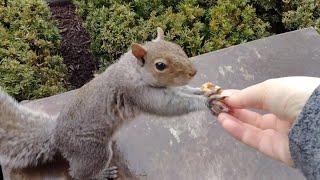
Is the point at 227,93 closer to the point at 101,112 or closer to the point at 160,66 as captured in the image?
the point at 160,66

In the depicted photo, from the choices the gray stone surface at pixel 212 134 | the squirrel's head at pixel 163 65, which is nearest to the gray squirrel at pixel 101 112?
the squirrel's head at pixel 163 65

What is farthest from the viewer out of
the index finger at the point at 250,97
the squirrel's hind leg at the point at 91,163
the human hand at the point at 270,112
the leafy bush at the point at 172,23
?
the leafy bush at the point at 172,23

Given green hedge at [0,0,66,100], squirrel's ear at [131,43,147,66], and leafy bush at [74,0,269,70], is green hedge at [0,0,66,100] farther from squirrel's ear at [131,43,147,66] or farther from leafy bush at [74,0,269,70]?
squirrel's ear at [131,43,147,66]

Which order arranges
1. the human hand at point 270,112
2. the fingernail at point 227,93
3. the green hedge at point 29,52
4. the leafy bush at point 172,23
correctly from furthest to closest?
1. the leafy bush at point 172,23
2. the green hedge at point 29,52
3. the fingernail at point 227,93
4. the human hand at point 270,112

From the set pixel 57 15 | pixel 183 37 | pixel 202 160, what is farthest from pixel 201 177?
pixel 57 15

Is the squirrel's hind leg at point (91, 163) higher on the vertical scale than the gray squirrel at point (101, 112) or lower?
lower

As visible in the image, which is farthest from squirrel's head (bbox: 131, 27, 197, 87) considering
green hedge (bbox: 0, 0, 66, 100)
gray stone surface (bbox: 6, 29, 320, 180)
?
green hedge (bbox: 0, 0, 66, 100)

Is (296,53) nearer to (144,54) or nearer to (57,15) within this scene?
(144,54)

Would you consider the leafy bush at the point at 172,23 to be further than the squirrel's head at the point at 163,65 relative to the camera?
Yes

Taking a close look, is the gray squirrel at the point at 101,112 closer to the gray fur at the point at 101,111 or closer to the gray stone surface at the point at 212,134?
the gray fur at the point at 101,111
